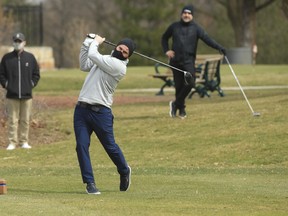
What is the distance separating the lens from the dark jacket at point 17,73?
18734mm

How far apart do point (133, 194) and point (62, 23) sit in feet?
197

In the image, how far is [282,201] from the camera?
11.4 meters

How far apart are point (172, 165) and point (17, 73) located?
3.56 m

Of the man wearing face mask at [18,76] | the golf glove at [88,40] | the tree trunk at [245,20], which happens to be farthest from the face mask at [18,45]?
the tree trunk at [245,20]

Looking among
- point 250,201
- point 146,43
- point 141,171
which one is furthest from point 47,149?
point 146,43

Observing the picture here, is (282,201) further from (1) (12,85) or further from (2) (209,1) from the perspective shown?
(2) (209,1)

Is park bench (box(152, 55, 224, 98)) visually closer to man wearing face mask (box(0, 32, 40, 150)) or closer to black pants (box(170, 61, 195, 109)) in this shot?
black pants (box(170, 61, 195, 109))

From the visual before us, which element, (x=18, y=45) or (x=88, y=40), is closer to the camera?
(x=88, y=40)

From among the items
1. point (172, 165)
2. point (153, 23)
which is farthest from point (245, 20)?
point (172, 165)

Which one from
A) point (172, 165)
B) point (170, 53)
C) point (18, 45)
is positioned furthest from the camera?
point (170, 53)

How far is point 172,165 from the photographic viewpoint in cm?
1689

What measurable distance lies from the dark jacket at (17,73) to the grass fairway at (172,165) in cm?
109

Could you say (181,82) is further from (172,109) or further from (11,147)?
(11,147)

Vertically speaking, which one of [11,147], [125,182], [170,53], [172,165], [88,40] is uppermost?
[88,40]
